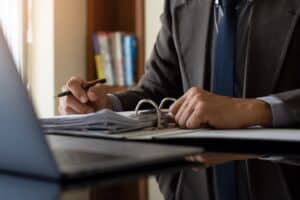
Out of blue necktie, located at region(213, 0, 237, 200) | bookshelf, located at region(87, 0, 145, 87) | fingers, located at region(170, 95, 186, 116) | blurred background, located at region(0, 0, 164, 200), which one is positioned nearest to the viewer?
fingers, located at region(170, 95, 186, 116)

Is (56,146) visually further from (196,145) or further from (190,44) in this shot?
(190,44)

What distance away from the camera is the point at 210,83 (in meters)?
1.43

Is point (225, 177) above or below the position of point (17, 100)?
below

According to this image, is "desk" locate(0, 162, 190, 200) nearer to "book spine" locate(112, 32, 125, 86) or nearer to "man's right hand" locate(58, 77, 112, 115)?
"man's right hand" locate(58, 77, 112, 115)

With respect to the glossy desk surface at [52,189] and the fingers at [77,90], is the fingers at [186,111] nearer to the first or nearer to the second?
the fingers at [77,90]

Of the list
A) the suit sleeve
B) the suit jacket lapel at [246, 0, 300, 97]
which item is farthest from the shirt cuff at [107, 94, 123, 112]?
the suit jacket lapel at [246, 0, 300, 97]

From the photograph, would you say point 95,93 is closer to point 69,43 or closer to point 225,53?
point 225,53

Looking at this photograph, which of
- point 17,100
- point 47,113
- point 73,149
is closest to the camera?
point 17,100

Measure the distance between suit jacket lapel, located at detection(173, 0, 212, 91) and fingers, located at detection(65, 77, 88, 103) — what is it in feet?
1.00

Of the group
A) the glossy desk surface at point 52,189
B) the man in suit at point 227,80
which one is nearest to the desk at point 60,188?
the glossy desk surface at point 52,189

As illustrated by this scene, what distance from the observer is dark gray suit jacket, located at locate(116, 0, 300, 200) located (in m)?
1.06

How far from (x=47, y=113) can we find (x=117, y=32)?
1.68 ft

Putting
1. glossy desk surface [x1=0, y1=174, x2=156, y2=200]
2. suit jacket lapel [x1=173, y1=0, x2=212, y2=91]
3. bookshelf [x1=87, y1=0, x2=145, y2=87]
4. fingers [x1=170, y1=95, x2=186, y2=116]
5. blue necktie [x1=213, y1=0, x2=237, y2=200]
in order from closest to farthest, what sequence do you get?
1. glossy desk surface [x1=0, y1=174, x2=156, y2=200]
2. fingers [x1=170, y1=95, x2=186, y2=116]
3. blue necktie [x1=213, y1=0, x2=237, y2=200]
4. suit jacket lapel [x1=173, y1=0, x2=212, y2=91]
5. bookshelf [x1=87, y1=0, x2=145, y2=87]

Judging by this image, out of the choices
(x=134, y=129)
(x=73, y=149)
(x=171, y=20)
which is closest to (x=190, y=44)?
(x=171, y=20)
